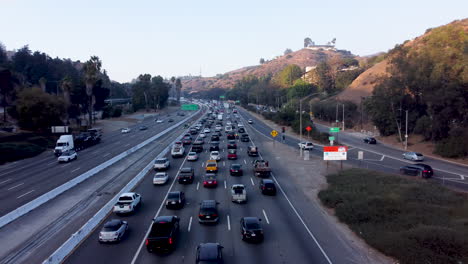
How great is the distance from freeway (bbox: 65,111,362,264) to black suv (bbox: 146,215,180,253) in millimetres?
380

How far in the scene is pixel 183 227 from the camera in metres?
21.1

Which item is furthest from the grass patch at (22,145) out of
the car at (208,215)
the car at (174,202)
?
the car at (208,215)

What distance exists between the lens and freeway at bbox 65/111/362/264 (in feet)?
55.6

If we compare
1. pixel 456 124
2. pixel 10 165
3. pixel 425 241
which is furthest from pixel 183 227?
pixel 456 124

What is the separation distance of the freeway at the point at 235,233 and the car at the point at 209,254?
1384 millimetres

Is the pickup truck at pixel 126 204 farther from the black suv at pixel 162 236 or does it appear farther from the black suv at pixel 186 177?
the black suv at pixel 186 177

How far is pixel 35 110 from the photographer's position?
64.6 m

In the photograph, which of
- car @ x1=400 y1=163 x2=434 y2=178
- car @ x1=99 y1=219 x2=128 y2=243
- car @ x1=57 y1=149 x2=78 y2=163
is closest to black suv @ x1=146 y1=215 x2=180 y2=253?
car @ x1=99 y1=219 x2=128 y2=243

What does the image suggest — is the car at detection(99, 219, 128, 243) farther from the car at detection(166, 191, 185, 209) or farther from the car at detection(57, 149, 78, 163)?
the car at detection(57, 149, 78, 163)

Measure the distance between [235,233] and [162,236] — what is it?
464 cm

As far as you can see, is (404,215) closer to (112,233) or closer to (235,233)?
(235,233)

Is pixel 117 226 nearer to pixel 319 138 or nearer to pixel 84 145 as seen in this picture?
pixel 84 145

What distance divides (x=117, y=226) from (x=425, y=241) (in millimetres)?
15654

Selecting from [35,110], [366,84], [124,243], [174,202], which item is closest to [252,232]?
[124,243]
